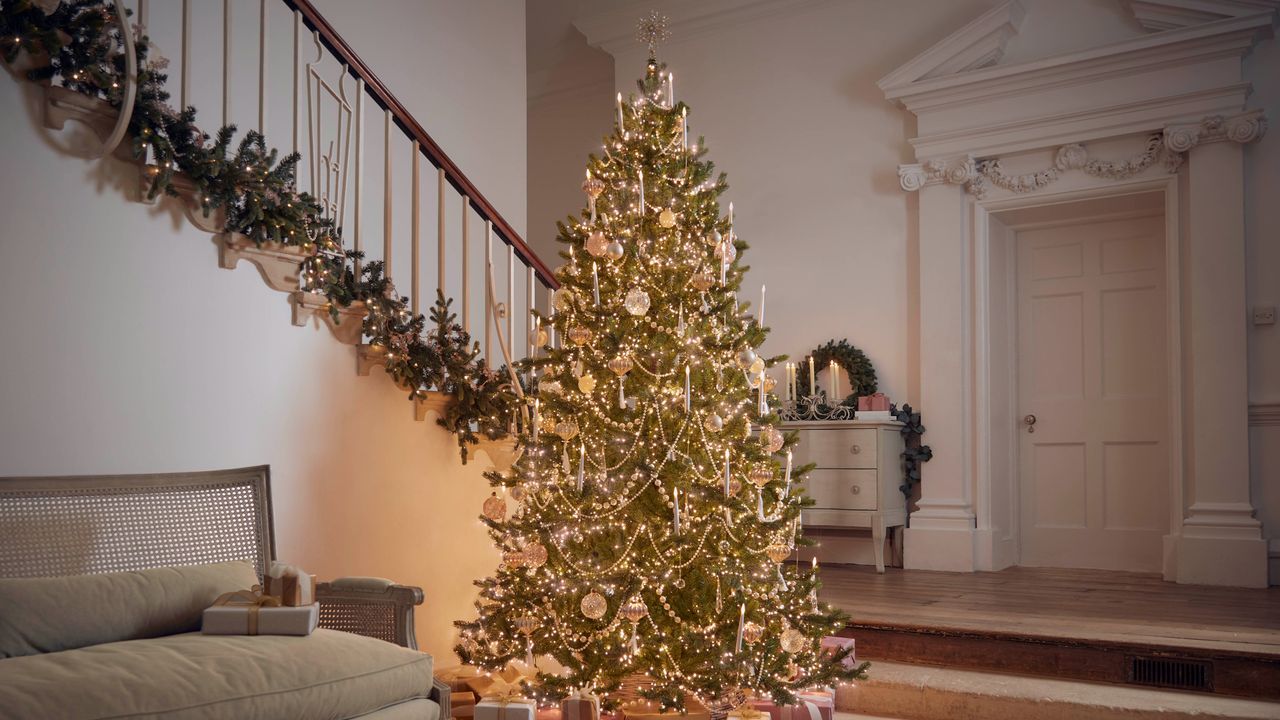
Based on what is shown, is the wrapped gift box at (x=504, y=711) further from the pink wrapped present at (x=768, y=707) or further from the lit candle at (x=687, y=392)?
the lit candle at (x=687, y=392)

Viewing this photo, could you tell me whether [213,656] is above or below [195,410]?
below

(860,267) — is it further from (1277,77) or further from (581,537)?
(581,537)

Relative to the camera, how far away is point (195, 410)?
2.91m

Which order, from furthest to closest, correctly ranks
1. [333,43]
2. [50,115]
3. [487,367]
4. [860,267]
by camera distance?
[860,267] < [487,367] < [333,43] < [50,115]

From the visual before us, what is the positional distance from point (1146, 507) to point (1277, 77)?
2.32 metres

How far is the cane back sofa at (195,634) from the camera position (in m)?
1.86

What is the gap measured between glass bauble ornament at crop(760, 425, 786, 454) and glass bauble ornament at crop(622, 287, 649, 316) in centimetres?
53


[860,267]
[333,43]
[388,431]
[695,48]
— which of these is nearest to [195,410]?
[388,431]

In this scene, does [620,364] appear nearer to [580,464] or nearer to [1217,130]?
[580,464]

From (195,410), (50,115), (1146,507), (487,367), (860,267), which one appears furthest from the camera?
(860,267)

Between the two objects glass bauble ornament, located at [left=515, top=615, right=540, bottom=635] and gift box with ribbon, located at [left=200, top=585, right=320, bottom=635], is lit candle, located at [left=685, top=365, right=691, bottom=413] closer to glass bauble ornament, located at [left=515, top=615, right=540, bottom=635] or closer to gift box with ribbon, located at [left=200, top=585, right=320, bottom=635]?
Result: glass bauble ornament, located at [left=515, top=615, right=540, bottom=635]

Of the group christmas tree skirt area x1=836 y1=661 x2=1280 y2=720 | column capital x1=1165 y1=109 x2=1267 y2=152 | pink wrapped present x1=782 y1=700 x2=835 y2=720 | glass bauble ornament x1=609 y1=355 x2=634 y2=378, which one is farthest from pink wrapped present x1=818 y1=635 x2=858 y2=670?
column capital x1=1165 y1=109 x2=1267 y2=152

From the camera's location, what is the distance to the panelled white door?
545cm

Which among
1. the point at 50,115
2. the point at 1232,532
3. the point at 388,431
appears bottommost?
the point at 1232,532
